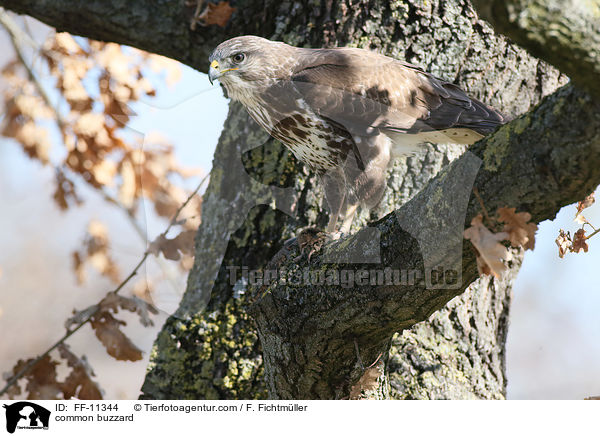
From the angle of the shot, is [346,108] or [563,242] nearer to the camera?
[563,242]

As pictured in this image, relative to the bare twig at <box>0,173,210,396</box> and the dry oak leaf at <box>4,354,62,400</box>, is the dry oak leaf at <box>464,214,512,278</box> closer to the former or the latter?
the bare twig at <box>0,173,210,396</box>

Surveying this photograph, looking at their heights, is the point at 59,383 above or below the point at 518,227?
above

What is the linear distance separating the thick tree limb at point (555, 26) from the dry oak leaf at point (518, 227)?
1.60ft

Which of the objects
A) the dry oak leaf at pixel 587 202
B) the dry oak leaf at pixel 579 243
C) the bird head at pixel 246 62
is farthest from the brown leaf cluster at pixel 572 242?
the bird head at pixel 246 62

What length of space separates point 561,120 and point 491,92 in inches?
84.2

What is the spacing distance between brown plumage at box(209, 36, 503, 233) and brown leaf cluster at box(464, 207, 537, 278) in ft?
4.49

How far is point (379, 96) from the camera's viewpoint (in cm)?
334

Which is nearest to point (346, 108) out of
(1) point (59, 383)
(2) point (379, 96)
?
(2) point (379, 96)

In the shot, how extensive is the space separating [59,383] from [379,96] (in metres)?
2.69

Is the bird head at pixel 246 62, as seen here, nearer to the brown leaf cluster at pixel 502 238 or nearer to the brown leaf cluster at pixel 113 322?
the brown leaf cluster at pixel 113 322

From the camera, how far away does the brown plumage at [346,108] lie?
3.29 meters

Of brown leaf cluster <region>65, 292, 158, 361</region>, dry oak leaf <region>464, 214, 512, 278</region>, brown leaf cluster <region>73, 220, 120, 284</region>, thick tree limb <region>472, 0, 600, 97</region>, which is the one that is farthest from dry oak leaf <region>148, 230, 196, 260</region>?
brown leaf cluster <region>73, 220, 120, 284</region>

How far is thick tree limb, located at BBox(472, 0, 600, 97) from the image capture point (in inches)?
61.7
